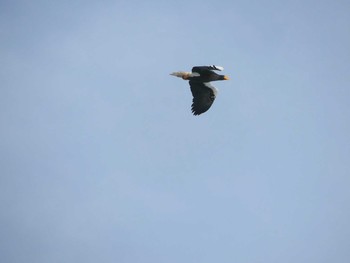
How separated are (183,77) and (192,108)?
8.54 ft

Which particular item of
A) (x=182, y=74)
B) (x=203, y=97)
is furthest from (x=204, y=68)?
(x=203, y=97)

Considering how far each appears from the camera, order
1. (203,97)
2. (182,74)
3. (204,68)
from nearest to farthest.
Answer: (204,68) → (182,74) → (203,97)

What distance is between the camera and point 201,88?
5244 cm

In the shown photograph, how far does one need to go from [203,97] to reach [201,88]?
757 millimetres

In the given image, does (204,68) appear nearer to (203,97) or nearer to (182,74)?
(182,74)

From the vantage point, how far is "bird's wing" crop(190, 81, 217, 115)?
52.2 meters

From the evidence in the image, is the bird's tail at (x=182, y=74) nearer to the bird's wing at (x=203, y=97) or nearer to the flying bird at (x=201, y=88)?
the flying bird at (x=201, y=88)

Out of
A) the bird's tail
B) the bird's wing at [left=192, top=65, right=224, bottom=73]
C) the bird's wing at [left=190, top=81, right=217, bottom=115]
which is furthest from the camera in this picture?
the bird's wing at [left=190, top=81, right=217, bottom=115]

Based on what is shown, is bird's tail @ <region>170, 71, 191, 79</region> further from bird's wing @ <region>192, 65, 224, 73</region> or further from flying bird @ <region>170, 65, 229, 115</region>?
bird's wing @ <region>192, 65, 224, 73</region>

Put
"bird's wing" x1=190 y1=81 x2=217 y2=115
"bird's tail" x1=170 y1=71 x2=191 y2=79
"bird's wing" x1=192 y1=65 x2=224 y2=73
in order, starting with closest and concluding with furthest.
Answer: "bird's wing" x1=192 y1=65 x2=224 y2=73 → "bird's tail" x1=170 y1=71 x2=191 y2=79 → "bird's wing" x1=190 y1=81 x2=217 y2=115

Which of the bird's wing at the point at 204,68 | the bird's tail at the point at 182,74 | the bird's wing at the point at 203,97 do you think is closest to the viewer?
the bird's wing at the point at 204,68

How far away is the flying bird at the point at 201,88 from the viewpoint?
2046 inches

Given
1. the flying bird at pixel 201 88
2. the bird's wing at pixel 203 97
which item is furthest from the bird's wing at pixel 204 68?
the bird's wing at pixel 203 97

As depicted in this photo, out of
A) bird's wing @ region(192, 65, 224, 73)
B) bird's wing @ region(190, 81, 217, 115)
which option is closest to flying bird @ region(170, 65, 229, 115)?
bird's wing @ region(190, 81, 217, 115)
